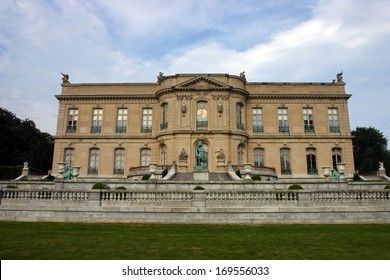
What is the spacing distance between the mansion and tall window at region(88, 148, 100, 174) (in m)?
0.10

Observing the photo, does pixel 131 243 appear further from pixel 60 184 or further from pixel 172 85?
pixel 172 85

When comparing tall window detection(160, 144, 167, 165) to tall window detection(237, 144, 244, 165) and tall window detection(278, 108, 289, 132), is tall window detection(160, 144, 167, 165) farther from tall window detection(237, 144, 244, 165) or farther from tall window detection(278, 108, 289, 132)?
tall window detection(278, 108, 289, 132)

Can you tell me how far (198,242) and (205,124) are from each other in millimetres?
24639

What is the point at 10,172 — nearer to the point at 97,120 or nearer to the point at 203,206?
the point at 97,120

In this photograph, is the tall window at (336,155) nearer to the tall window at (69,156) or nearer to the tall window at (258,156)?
the tall window at (258,156)

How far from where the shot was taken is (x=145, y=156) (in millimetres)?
34875

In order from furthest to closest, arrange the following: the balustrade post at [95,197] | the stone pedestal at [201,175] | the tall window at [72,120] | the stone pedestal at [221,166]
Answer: the tall window at [72,120] < the stone pedestal at [221,166] < the stone pedestal at [201,175] < the balustrade post at [95,197]

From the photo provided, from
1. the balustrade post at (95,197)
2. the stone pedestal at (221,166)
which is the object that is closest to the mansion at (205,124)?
the stone pedestal at (221,166)

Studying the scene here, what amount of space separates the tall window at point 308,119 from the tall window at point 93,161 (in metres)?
22.3

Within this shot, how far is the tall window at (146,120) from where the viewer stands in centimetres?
3544

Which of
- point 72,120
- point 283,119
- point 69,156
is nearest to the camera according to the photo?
point 69,156

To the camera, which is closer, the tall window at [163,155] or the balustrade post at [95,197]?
the balustrade post at [95,197]

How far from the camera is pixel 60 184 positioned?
1969 cm

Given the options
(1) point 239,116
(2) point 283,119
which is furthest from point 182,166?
(2) point 283,119
